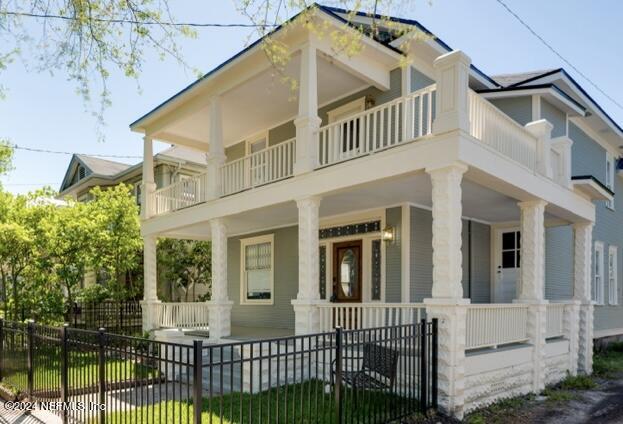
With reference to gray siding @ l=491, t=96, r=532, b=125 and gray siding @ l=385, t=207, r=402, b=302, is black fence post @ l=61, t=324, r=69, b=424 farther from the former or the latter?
gray siding @ l=491, t=96, r=532, b=125

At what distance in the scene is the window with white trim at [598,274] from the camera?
14.2m

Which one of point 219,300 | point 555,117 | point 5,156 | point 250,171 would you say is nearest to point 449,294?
point 250,171

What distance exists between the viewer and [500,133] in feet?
26.3

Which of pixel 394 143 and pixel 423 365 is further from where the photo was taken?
pixel 394 143

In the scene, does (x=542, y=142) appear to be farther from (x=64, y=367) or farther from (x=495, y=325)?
(x=64, y=367)

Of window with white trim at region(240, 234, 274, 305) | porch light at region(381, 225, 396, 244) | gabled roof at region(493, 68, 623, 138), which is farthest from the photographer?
window with white trim at region(240, 234, 274, 305)

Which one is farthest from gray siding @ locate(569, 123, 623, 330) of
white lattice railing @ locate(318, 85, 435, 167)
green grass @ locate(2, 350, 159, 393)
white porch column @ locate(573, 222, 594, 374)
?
green grass @ locate(2, 350, 159, 393)

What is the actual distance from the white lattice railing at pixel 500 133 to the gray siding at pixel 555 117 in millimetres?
3756

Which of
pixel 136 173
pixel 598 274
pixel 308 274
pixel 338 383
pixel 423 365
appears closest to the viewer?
pixel 338 383

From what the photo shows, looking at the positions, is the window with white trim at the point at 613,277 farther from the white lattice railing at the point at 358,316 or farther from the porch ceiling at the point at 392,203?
the white lattice railing at the point at 358,316

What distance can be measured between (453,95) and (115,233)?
11461mm

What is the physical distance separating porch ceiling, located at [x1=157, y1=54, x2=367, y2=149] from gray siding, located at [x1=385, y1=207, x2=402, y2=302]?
3.06 metres

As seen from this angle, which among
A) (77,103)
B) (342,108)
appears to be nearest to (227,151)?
(342,108)

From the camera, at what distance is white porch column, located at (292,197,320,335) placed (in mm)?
8500
